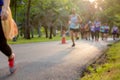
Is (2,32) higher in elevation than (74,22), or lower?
higher

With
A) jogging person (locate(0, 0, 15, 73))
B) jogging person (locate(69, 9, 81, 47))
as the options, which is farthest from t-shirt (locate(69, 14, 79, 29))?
jogging person (locate(0, 0, 15, 73))

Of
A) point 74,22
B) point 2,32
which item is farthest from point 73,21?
point 2,32

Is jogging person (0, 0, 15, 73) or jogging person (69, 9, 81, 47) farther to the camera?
jogging person (69, 9, 81, 47)

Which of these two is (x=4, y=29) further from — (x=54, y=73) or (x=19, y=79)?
(x=54, y=73)

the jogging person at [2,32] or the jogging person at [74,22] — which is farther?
the jogging person at [74,22]

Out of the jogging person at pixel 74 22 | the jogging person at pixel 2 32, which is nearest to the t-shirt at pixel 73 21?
the jogging person at pixel 74 22

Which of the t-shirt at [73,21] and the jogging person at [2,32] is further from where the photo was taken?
the t-shirt at [73,21]

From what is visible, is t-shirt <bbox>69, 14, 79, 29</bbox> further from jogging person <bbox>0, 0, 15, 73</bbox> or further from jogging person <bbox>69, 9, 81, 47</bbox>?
jogging person <bbox>0, 0, 15, 73</bbox>

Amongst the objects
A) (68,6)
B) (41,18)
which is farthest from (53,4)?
(41,18)

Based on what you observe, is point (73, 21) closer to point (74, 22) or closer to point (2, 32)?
point (74, 22)

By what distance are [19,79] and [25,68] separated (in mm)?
1553

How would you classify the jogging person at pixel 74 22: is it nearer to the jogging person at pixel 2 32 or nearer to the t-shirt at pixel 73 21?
the t-shirt at pixel 73 21

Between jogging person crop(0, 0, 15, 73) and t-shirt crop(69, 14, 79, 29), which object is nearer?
jogging person crop(0, 0, 15, 73)

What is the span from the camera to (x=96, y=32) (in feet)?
99.5
